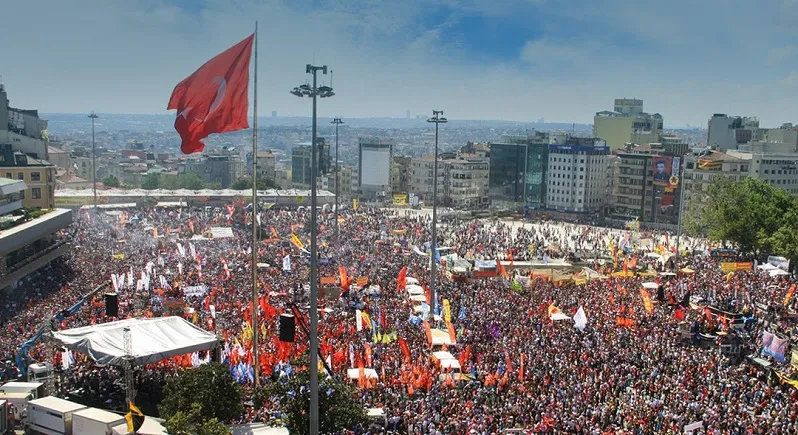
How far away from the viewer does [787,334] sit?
2925cm

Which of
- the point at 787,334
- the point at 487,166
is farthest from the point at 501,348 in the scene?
the point at 487,166

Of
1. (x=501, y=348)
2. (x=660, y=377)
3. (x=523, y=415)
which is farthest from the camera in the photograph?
Result: (x=501, y=348)

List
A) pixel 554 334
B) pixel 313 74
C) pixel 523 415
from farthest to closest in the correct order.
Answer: pixel 554 334 → pixel 523 415 → pixel 313 74

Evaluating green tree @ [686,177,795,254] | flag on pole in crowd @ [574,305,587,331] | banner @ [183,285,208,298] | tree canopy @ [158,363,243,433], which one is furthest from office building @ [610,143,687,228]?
tree canopy @ [158,363,243,433]

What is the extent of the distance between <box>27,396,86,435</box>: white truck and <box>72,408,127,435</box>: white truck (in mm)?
214

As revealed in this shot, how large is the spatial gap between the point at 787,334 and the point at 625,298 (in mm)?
7894

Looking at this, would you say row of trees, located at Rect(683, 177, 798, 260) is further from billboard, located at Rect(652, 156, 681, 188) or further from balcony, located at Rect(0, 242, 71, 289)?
balcony, located at Rect(0, 242, 71, 289)

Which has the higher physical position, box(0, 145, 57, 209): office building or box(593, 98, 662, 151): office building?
box(593, 98, 662, 151): office building

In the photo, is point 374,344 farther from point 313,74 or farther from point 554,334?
point 313,74

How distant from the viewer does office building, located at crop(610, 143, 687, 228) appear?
87950 millimetres

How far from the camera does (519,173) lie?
114562 mm

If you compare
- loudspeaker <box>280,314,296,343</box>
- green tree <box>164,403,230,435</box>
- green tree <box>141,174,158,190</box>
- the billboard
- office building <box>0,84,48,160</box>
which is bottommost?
green tree <box>141,174,158,190</box>

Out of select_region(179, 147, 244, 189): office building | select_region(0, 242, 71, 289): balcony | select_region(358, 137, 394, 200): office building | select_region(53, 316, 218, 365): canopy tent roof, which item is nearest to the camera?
select_region(53, 316, 218, 365): canopy tent roof

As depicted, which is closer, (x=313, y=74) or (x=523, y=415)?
(x=313, y=74)
